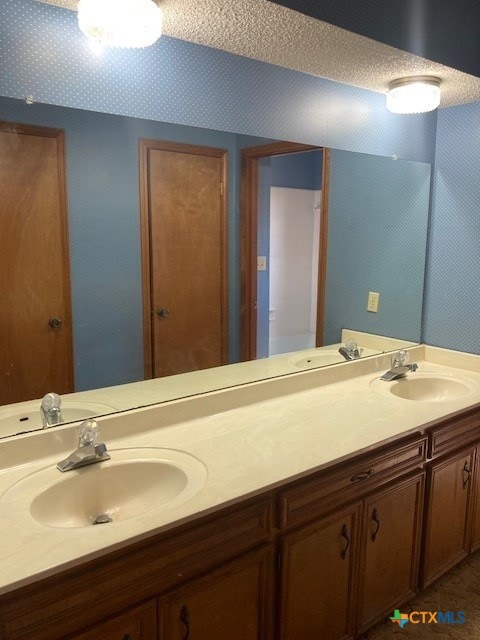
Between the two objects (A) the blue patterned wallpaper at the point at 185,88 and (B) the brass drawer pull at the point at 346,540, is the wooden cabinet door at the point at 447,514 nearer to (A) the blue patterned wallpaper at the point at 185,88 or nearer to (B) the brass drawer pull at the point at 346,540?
(B) the brass drawer pull at the point at 346,540

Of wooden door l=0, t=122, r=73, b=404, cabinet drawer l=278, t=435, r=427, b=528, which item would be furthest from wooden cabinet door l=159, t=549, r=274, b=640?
wooden door l=0, t=122, r=73, b=404

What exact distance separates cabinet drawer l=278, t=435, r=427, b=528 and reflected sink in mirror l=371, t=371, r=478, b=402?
0.48 m

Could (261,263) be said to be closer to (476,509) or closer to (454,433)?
(454,433)

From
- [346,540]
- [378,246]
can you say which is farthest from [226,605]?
[378,246]

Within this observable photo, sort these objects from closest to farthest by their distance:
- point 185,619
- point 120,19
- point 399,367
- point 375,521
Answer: point 185,619 < point 120,19 < point 375,521 < point 399,367

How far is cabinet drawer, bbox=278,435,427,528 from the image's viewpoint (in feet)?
4.87

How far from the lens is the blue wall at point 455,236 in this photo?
2.48m

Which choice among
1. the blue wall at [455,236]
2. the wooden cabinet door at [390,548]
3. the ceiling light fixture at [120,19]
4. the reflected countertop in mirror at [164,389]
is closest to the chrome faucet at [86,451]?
the reflected countertop in mirror at [164,389]

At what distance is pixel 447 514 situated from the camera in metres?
2.12

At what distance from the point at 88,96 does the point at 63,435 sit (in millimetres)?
1017

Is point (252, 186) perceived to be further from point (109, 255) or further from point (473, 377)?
point (473, 377)

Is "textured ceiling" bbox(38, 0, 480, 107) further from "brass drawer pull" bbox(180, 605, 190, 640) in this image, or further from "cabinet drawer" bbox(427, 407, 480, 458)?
"brass drawer pull" bbox(180, 605, 190, 640)

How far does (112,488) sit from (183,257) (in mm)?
805

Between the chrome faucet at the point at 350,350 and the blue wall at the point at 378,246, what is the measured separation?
55 mm
